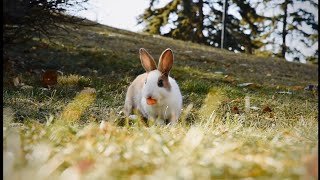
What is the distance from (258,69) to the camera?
13766 mm

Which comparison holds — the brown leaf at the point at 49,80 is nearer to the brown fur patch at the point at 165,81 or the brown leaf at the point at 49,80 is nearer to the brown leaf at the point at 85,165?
the brown fur patch at the point at 165,81

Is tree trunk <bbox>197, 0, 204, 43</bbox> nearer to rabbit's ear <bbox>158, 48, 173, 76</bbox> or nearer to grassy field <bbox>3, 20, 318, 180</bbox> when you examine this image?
grassy field <bbox>3, 20, 318, 180</bbox>

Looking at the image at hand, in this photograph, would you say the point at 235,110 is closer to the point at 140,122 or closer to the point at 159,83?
the point at 159,83

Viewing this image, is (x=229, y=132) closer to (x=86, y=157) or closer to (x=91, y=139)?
(x=91, y=139)

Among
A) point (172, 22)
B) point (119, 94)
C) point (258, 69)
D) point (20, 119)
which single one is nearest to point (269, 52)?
point (172, 22)

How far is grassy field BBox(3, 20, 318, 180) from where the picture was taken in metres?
2.05

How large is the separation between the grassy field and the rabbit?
0.18 metres

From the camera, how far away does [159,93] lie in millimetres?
4973

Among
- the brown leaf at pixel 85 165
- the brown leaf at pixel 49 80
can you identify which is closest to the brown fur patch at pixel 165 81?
the brown leaf at pixel 85 165

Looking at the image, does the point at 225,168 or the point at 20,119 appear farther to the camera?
the point at 20,119

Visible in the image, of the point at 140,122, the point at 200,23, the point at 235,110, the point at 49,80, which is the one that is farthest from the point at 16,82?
the point at 200,23

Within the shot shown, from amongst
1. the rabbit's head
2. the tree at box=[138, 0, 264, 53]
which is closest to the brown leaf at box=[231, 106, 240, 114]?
the rabbit's head

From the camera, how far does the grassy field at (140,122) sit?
80.7 inches

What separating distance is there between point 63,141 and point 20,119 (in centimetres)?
214
